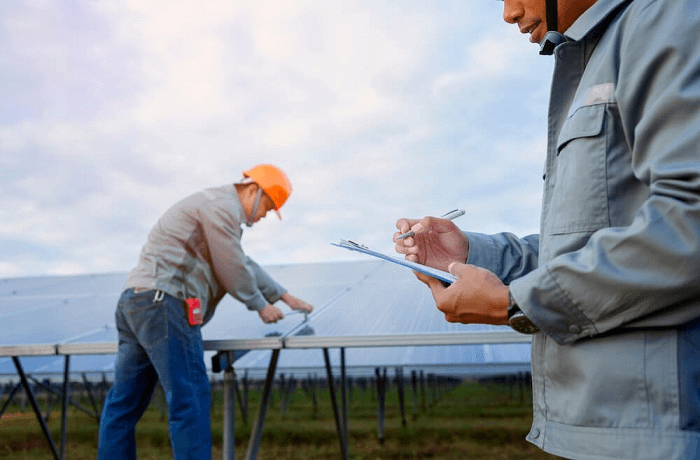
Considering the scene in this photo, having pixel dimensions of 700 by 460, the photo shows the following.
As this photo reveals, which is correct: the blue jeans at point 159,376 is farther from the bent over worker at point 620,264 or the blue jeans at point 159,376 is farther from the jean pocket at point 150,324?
the bent over worker at point 620,264

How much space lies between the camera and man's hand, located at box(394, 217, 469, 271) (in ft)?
4.95

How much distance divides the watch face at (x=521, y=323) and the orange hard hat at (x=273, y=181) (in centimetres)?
303

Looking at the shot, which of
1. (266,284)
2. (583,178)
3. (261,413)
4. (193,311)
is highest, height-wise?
(583,178)

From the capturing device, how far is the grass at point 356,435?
6656mm

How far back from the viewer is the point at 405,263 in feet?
4.09

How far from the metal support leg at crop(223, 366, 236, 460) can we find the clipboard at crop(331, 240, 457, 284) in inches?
94.0

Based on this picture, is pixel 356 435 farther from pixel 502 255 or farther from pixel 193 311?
pixel 502 255

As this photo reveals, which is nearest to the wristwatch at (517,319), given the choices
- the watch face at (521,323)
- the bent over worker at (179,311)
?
the watch face at (521,323)

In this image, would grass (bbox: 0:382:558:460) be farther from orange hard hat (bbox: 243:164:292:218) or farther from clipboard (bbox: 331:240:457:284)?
clipboard (bbox: 331:240:457:284)

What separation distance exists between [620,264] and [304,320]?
10.6ft

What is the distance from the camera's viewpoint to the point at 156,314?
330 cm

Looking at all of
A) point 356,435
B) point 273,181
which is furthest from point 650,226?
point 356,435

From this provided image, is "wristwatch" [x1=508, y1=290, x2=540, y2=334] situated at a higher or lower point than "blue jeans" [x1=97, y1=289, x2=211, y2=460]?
higher

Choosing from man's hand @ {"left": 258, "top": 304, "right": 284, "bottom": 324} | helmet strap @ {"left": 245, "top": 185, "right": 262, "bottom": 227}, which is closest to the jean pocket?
man's hand @ {"left": 258, "top": 304, "right": 284, "bottom": 324}
